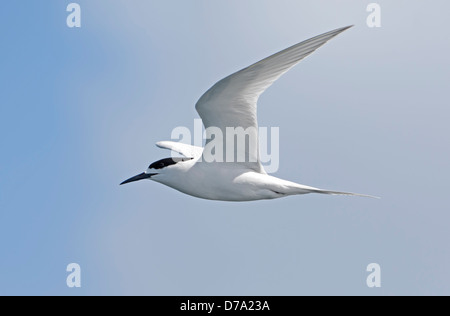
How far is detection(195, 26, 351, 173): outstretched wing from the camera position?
634cm

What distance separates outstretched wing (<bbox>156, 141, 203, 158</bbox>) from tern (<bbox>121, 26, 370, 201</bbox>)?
3.20ft

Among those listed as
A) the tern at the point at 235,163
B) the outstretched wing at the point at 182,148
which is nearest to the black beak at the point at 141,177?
the tern at the point at 235,163

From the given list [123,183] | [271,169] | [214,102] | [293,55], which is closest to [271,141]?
[271,169]

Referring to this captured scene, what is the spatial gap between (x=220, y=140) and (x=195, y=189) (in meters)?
0.80

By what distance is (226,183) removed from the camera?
7801 mm

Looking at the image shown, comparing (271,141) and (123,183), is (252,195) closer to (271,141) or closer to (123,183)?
(271,141)

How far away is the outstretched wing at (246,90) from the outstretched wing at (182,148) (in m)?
1.61

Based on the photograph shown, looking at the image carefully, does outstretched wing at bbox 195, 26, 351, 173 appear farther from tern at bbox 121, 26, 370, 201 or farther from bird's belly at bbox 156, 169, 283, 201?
bird's belly at bbox 156, 169, 283, 201

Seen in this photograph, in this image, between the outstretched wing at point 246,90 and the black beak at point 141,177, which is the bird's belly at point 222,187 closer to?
Answer: the outstretched wing at point 246,90

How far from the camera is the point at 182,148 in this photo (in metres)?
9.63

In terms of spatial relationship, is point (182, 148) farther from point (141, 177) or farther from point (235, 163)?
point (235, 163)

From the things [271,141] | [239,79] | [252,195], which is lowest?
[252,195]

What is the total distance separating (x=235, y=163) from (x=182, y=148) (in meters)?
1.99

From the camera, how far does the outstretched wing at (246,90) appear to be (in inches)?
250
